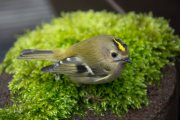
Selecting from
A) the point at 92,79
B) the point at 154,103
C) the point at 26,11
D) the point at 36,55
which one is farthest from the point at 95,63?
the point at 26,11

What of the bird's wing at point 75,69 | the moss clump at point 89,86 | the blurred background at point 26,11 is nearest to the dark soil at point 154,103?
the moss clump at point 89,86

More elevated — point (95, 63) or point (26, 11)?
point (26, 11)

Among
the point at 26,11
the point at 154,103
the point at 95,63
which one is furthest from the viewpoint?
the point at 26,11

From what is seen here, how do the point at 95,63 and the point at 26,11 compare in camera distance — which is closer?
the point at 95,63

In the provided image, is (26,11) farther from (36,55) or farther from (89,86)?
(89,86)

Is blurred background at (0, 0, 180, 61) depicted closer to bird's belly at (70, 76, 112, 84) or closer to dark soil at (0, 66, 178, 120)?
dark soil at (0, 66, 178, 120)

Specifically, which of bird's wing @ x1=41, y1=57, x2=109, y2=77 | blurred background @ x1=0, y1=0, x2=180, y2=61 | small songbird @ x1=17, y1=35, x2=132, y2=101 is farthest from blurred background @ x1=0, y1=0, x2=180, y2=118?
bird's wing @ x1=41, y1=57, x2=109, y2=77

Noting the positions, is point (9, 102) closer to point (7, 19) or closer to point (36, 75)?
point (36, 75)
